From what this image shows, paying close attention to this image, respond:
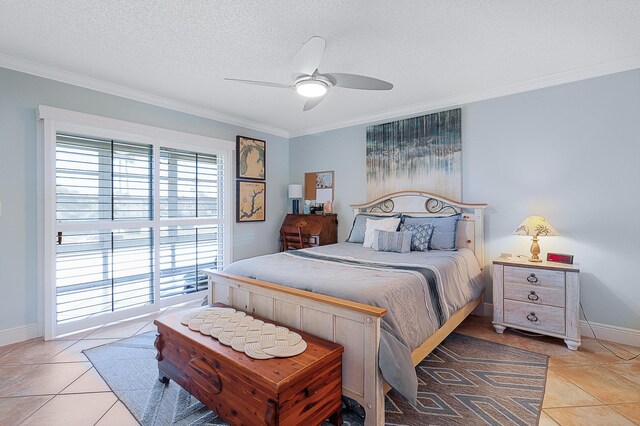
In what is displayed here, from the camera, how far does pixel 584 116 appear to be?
2934 millimetres

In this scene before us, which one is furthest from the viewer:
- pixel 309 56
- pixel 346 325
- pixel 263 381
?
pixel 309 56

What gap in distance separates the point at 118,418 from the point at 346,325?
1.42 metres

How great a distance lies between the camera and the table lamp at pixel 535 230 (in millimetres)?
2852

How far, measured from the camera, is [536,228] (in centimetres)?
289

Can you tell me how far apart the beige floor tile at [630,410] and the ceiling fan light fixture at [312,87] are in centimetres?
282

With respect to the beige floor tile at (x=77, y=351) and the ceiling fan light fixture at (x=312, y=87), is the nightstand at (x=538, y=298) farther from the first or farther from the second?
the beige floor tile at (x=77, y=351)

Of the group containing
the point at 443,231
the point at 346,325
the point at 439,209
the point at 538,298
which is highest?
the point at 439,209

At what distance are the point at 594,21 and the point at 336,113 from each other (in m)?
2.68

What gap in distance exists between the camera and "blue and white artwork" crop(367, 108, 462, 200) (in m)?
3.66

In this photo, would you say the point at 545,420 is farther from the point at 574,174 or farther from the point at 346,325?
the point at 574,174

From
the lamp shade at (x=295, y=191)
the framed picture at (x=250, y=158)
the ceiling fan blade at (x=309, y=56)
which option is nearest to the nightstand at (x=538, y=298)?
the ceiling fan blade at (x=309, y=56)

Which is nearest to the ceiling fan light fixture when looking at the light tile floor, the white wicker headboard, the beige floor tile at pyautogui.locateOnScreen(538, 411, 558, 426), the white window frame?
the white wicker headboard

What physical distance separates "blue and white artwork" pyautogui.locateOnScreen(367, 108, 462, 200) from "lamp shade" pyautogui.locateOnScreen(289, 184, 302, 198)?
1.16 metres

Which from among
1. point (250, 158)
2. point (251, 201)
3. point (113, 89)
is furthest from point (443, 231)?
A: point (113, 89)
